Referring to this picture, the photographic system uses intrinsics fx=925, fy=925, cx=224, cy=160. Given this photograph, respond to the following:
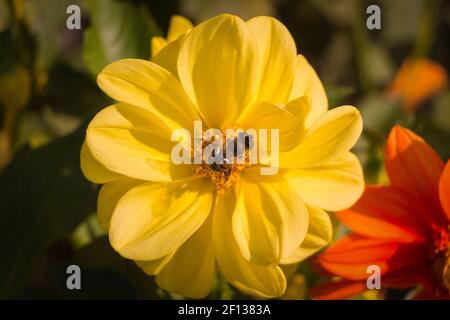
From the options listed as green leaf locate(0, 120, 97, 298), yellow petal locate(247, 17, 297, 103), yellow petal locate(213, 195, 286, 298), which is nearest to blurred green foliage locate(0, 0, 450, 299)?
green leaf locate(0, 120, 97, 298)

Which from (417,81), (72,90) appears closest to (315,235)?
(72,90)

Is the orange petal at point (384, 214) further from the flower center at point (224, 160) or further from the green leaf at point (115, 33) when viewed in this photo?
the green leaf at point (115, 33)

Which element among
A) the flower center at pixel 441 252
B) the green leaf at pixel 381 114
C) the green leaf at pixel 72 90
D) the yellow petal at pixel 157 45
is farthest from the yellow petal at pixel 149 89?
the green leaf at pixel 381 114

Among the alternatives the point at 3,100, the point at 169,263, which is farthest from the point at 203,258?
the point at 3,100

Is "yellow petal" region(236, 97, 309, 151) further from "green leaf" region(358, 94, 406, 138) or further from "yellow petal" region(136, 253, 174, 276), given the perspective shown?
"green leaf" region(358, 94, 406, 138)

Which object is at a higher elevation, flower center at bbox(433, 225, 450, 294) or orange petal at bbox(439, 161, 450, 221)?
orange petal at bbox(439, 161, 450, 221)

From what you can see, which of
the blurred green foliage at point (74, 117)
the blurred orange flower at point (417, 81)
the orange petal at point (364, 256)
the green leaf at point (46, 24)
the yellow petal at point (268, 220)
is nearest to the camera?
the yellow petal at point (268, 220)

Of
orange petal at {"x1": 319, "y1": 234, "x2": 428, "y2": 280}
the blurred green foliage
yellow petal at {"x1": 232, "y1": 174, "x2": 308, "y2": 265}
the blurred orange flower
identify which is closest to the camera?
yellow petal at {"x1": 232, "y1": 174, "x2": 308, "y2": 265}
